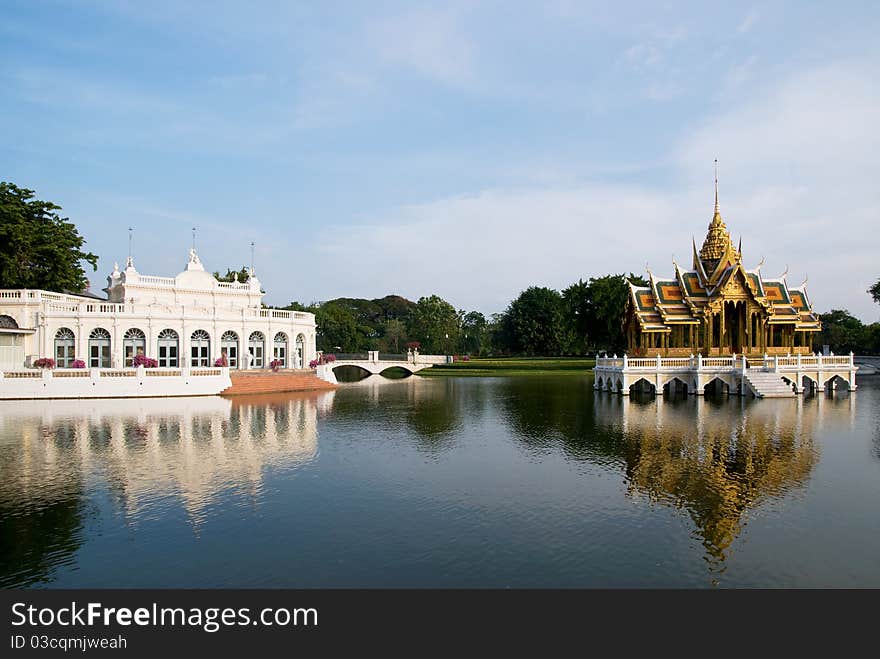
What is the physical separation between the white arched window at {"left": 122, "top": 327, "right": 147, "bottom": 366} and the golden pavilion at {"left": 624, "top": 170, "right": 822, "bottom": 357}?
3230cm

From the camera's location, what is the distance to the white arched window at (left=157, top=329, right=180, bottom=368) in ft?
130

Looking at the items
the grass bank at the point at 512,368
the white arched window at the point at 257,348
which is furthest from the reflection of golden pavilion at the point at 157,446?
the grass bank at the point at 512,368

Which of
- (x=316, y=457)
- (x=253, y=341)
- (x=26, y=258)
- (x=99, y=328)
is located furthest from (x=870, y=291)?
(x=26, y=258)

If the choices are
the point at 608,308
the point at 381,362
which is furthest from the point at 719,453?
the point at 381,362

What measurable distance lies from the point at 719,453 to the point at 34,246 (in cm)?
4439

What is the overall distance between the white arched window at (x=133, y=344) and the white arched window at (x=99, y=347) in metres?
1.03

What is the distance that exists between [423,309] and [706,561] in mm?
75321

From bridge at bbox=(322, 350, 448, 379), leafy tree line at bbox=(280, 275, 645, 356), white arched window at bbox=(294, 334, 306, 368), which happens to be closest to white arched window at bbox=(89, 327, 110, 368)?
white arched window at bbox=(294, 334, 306, 368)

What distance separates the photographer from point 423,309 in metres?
83.8

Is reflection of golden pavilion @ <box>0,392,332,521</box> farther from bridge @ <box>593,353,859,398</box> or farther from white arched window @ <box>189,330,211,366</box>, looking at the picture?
bridge @ <box>593,353,859,398</box>

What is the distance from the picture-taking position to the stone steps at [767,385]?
1258 inches

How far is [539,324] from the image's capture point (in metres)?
78.3

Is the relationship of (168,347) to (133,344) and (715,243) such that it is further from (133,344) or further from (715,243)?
(715,243)
